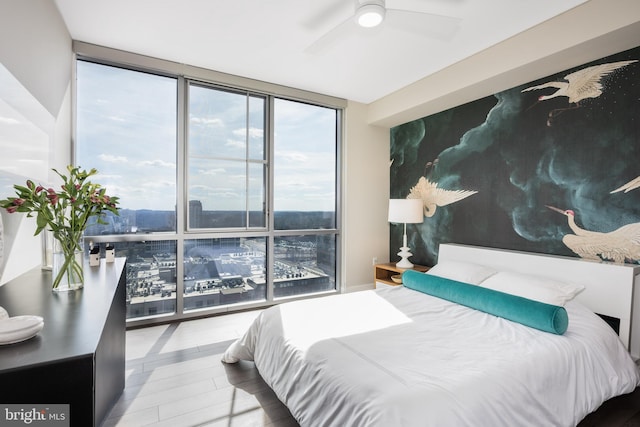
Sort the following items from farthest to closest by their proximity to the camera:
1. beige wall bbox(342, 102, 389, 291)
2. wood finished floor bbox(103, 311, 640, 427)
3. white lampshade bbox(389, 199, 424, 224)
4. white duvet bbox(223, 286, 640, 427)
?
beige wall bbox(342, 102, 389, 291) < white lampshade bbox(389, 199, 424, 224) < wood finished floor bbox(103, 311, 640, 427) < white duvet bbox(223, 286, 640, 427)

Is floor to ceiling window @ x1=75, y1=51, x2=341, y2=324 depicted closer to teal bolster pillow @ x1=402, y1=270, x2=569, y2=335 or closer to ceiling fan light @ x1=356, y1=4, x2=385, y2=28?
teal bolster pillow @ x1=402, y1=270, x2=569, y2=335

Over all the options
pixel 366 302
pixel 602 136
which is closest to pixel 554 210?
pixel 602 136

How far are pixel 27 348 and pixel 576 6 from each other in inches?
141

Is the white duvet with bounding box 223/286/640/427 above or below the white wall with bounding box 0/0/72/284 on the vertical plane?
below

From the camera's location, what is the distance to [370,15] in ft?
6.56

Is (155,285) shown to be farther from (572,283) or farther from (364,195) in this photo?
(572,283)

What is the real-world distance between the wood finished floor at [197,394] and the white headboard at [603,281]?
44 centimetres

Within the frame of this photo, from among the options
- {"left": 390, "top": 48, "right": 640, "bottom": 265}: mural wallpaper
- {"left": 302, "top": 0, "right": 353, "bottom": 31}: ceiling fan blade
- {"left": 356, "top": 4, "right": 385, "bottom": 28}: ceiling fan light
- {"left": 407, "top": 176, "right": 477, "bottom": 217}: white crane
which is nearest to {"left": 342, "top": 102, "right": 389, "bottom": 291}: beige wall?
{"left": 407, "top": 176, "right": 477, "bottom": 217}: white crane

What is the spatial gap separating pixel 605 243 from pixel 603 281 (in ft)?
1.15

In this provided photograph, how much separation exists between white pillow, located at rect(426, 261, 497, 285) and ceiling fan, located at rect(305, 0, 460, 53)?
1978 millimetres

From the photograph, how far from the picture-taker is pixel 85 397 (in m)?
0.95

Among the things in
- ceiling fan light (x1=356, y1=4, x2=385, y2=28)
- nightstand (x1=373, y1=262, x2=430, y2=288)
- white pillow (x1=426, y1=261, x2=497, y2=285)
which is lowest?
nightstand (x1=373, y1=262, x2=430, y2=288)

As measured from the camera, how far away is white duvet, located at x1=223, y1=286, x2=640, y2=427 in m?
1.33

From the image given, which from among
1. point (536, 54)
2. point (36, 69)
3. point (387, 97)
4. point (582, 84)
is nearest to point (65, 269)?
point (36, 69)
